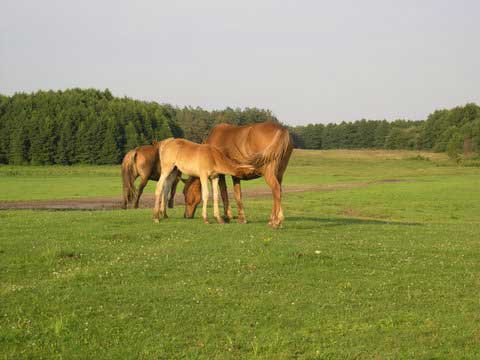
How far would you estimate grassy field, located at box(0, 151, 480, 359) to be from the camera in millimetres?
7305

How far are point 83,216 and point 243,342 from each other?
41.2 ft

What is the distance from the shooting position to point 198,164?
16.2 meters

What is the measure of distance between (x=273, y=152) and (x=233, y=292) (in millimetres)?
6860

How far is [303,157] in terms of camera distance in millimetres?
109562

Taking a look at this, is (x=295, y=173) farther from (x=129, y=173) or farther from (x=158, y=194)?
(x=158, y=194)

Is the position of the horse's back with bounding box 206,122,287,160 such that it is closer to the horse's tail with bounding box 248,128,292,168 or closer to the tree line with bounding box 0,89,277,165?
the horse's tail with bounding box 248,128,292,168

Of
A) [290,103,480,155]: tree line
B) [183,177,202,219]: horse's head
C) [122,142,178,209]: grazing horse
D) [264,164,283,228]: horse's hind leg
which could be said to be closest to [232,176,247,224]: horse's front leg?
[264,164,283,228]: horse's hind leg

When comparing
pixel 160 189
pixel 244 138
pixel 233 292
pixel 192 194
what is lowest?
pixel 233 292

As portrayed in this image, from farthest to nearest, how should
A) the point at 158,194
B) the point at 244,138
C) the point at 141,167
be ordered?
the point at 141,167 < the point at 158,194 < the point at 244,138

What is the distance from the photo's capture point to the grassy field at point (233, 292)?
7305 millimetres

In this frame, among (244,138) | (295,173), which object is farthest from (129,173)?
(295,173)

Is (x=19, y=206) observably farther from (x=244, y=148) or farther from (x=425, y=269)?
(x=425, y=269)

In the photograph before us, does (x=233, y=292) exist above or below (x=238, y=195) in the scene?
below

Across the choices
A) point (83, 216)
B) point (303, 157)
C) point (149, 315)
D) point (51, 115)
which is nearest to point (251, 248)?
point (149, 315)
